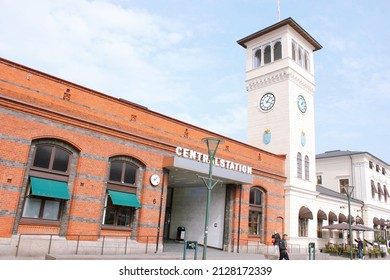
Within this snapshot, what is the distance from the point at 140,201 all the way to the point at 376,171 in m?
38.0

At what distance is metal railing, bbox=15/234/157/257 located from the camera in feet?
45.6

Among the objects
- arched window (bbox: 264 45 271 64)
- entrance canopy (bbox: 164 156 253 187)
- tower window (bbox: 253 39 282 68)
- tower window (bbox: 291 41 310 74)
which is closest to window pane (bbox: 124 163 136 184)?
entrance canopy (bbox: 164 156 253 187)

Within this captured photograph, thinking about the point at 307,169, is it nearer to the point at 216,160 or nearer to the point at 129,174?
the point at 216,160

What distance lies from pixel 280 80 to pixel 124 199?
1947cm

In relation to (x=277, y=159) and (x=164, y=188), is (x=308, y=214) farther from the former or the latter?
(x=164, y=188)

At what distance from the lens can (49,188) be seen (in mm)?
14688

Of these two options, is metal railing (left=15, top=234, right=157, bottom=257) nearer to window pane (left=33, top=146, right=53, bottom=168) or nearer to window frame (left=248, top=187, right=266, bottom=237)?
window pane (left=33, top=146, right=53, bottom=168)

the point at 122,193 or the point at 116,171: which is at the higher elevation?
the point at 116,171

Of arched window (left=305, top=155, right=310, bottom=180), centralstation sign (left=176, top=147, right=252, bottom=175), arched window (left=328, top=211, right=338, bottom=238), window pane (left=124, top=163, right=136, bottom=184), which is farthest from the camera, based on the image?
arched window (left=328, top=211, right=338, bottom=238)

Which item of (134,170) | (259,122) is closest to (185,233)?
(134,170)

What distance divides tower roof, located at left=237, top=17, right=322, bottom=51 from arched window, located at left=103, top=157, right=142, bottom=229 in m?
20.6

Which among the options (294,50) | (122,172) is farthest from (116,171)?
(294,50)

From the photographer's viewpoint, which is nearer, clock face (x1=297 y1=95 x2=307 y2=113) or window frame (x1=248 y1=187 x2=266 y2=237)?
window frame (x1=248 y1=187 x2=266 y2=237)

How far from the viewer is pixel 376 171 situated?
147ft
